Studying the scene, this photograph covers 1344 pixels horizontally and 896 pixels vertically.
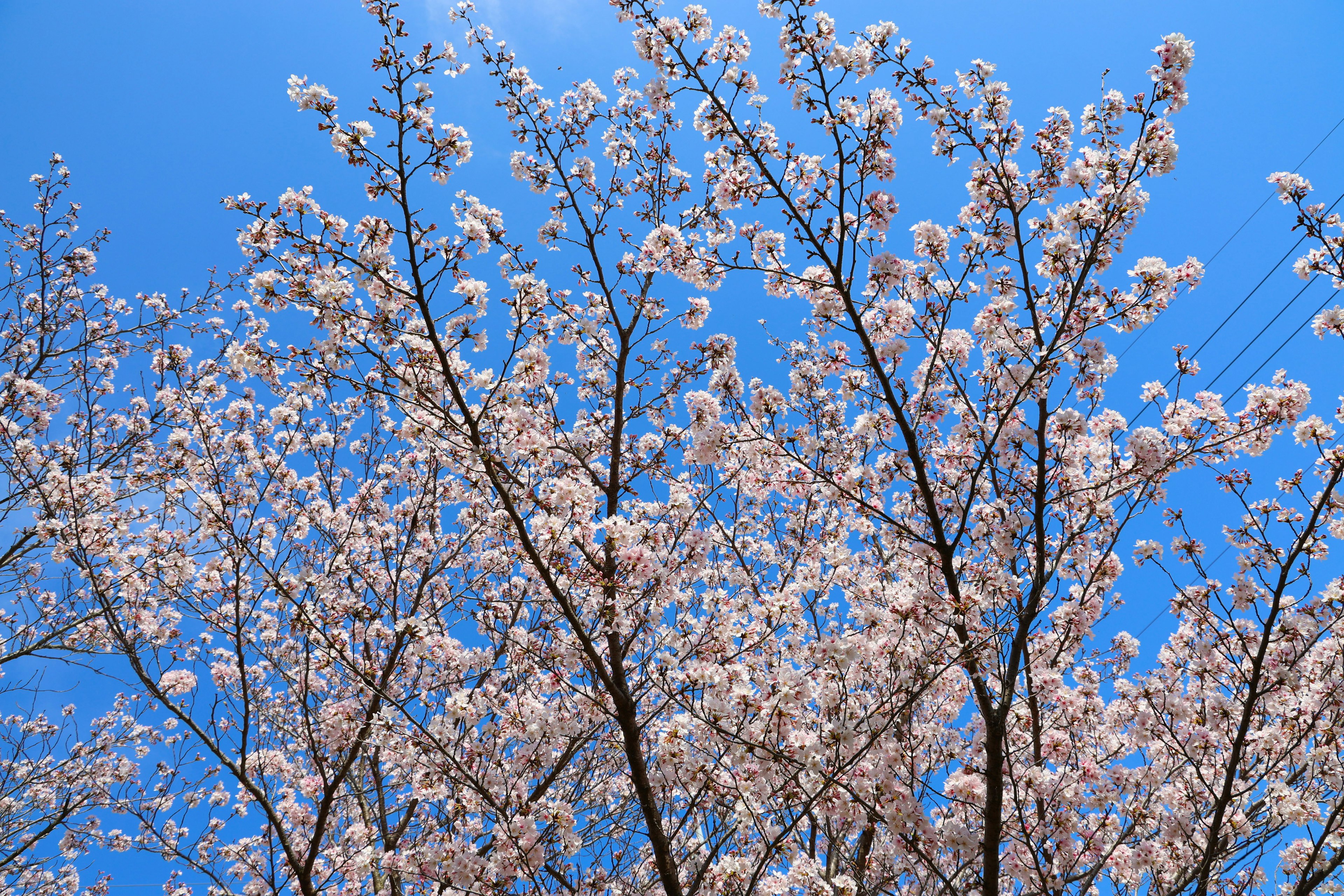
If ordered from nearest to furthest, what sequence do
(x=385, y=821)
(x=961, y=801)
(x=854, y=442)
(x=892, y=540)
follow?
1. (x=961, y=801)
2. (x=892, y=540)
3. (x=385, y=821)
4. (x=854, y=442)

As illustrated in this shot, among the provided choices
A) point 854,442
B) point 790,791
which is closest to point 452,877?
point 790,791

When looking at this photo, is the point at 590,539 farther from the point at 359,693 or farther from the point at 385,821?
the point at 385,821

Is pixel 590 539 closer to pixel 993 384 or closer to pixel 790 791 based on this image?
pixel 790 791

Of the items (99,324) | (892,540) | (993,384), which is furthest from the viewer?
(99,324)

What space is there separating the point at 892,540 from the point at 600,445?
2.92 m

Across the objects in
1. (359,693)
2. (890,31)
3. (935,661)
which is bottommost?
(935,661)

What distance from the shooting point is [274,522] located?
8.12m

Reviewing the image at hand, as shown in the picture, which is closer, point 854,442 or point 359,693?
point 359,693

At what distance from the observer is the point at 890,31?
15.0 ft

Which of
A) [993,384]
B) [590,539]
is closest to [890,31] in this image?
[993,384]

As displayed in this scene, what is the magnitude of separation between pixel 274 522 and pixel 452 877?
212 inches

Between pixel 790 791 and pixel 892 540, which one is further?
pixel 892 540

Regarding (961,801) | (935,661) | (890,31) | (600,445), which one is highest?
(890,31)

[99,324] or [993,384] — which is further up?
[99,324]
